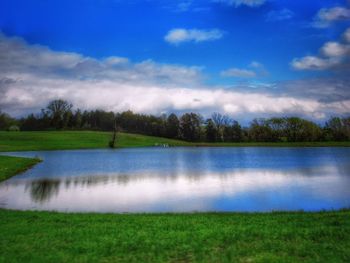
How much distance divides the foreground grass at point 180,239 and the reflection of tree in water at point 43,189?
971 centimetres

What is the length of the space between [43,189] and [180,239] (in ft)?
64.4

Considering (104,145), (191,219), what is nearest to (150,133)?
(104,145)

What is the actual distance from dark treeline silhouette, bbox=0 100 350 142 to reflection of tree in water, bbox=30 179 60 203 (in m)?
121

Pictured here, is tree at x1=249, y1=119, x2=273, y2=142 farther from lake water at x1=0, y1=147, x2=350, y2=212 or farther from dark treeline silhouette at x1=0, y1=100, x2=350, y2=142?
lake water at x1=0, y1=147, x2=350, y2=212

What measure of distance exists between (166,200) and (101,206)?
383 centimetres

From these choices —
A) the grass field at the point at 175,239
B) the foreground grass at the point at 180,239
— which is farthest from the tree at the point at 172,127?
the foreground grass at the point at 180,239

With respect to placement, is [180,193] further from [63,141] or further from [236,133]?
[236,133]

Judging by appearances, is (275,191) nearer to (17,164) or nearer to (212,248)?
(212,248)

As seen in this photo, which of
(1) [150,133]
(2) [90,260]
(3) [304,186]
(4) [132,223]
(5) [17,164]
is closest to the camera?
(2) [90,260]

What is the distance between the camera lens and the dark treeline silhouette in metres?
140

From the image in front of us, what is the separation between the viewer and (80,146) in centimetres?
10575

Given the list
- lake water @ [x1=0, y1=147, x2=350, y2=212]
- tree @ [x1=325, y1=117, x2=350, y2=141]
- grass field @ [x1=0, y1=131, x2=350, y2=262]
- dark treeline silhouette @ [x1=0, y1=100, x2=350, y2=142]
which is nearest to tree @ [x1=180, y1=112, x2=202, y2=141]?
dark treeline silhouette @ [x1=0, y1=100, x2=350, y2=142]

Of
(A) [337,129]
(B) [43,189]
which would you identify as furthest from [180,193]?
(A) [337,129]

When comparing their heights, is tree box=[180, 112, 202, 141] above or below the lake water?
above
